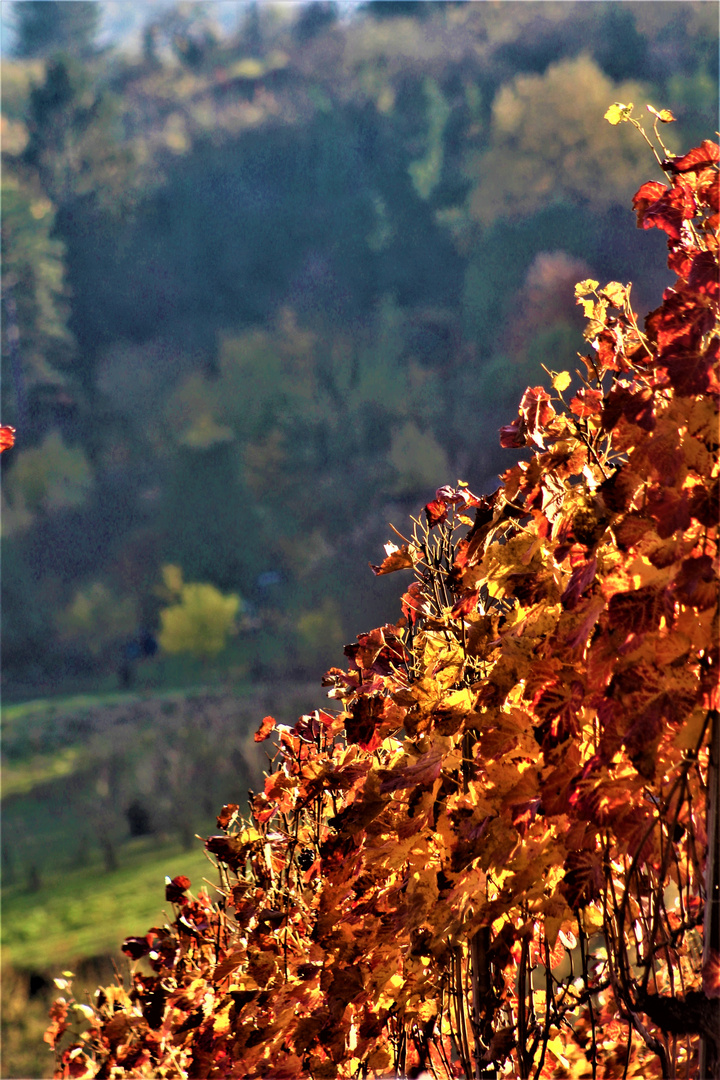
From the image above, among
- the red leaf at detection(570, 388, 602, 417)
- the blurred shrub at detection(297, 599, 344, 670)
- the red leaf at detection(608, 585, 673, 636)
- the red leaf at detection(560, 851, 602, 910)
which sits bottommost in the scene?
the red leaf at detection(560, 851, 602, 910)

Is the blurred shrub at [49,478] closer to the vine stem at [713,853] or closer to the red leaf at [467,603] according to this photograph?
the red leaf at [467,603]

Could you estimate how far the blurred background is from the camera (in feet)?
64.8

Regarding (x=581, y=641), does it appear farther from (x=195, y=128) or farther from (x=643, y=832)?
(x=195, y=128)

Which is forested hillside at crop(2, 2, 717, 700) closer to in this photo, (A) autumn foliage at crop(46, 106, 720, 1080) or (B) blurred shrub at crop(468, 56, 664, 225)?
(B) blurred shrub at crop(468, 56, 664, 225)

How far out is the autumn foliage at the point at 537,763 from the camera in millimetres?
876

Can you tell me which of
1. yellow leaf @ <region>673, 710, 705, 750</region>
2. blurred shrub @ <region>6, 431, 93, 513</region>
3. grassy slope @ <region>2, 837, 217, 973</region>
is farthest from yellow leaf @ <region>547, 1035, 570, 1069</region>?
blurred shrub @ <region>6, 431, 93, 513</region>

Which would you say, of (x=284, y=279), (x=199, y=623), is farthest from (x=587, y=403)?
(x=284, y=279)

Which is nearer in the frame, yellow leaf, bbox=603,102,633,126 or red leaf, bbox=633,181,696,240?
red leaf, bbox=633,181,696,240

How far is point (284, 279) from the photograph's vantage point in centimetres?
2528

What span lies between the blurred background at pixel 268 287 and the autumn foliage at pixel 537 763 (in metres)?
13.6

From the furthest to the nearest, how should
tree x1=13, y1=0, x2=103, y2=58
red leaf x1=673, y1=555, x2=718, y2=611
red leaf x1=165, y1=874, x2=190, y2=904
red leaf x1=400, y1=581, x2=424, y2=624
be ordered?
tree x1=13, y1=0, x2=103, y2=58 → red leaf x1=165, y1=874, x2=190, y2=904 → red leaf x1=400, y1=581, x2=424, y2=624 → red leaf x1=673, y1=555, x2=718, y2=611

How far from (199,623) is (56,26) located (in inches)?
735

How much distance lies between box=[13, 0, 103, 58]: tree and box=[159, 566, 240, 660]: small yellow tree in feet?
55.0

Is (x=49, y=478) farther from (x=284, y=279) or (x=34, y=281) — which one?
(x=284, y=279)
